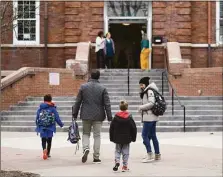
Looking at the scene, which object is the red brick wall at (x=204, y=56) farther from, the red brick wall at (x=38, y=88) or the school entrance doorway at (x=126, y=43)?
the red brick wall at (x=38, y=88)

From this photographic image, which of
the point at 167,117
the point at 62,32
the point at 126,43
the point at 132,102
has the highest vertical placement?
the point at 62,32

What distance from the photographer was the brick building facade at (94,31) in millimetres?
28016

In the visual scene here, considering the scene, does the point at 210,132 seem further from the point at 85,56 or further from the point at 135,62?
the point at 135,62


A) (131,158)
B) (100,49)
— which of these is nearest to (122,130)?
(131,158)

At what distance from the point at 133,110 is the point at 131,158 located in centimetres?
881

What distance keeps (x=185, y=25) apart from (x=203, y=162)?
635 inches

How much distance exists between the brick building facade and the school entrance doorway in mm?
5772

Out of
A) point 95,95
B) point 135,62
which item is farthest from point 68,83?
point 95,95

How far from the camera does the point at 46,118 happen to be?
13.1 m

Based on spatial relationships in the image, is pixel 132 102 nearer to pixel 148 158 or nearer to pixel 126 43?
pixel 148 158

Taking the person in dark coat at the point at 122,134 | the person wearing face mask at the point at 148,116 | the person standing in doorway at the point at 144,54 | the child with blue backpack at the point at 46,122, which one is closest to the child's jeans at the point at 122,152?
the person in dark coat at the point at 122,134

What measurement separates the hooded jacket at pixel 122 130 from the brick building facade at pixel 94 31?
16.8 metres

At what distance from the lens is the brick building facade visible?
28016mm

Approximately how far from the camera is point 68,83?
24297 millimetres
